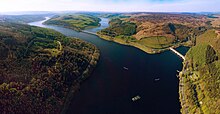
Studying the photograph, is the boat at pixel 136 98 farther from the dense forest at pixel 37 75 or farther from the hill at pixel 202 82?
the dense forest at pixel 37 75

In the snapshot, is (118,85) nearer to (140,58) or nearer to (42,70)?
(42,70)

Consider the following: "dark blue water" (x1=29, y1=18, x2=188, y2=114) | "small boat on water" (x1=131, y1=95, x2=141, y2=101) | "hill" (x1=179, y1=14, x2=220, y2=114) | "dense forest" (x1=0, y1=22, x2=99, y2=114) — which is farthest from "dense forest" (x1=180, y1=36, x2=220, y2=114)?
"dense forest" (x1=0, y1=22, x2=99, y2=114)

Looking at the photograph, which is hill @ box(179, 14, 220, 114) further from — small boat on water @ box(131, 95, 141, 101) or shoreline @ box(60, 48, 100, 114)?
shoreline @ box(60, 48, 100, 114)

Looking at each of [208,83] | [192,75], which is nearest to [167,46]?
[192,75]

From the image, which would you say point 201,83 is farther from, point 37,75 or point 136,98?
point 37,75

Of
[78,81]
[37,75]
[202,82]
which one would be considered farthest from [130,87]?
[37,75]

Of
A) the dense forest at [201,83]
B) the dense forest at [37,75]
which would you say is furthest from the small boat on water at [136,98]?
the dense forest at [37,75]
